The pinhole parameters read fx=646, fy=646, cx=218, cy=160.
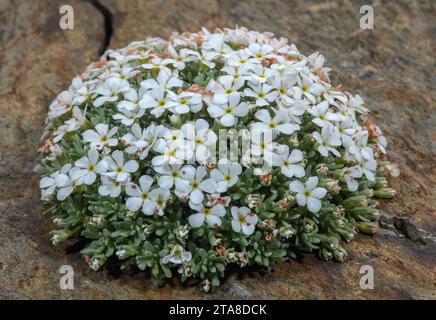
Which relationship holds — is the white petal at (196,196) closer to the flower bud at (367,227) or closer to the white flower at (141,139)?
the white flower at (141,139)

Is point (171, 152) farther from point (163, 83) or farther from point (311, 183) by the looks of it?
point (311, 183)

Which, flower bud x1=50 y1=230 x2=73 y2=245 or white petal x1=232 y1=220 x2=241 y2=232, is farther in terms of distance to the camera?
flower bud x1=50 y1=230 x2=73 y2=245

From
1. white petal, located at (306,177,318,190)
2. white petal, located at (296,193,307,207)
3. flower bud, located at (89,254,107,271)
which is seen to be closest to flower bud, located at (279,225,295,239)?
white petal, located at (296,193,307,207)

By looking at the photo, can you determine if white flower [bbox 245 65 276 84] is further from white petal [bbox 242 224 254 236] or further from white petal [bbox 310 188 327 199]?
white petal [bbox 242 224 254 236]

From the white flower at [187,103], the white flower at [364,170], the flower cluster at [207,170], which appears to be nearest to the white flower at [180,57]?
the flower cluster at [207,170]

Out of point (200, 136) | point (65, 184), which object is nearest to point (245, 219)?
point (200, 136)

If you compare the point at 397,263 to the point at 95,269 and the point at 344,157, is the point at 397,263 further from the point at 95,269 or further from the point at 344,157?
the point at 95,269
